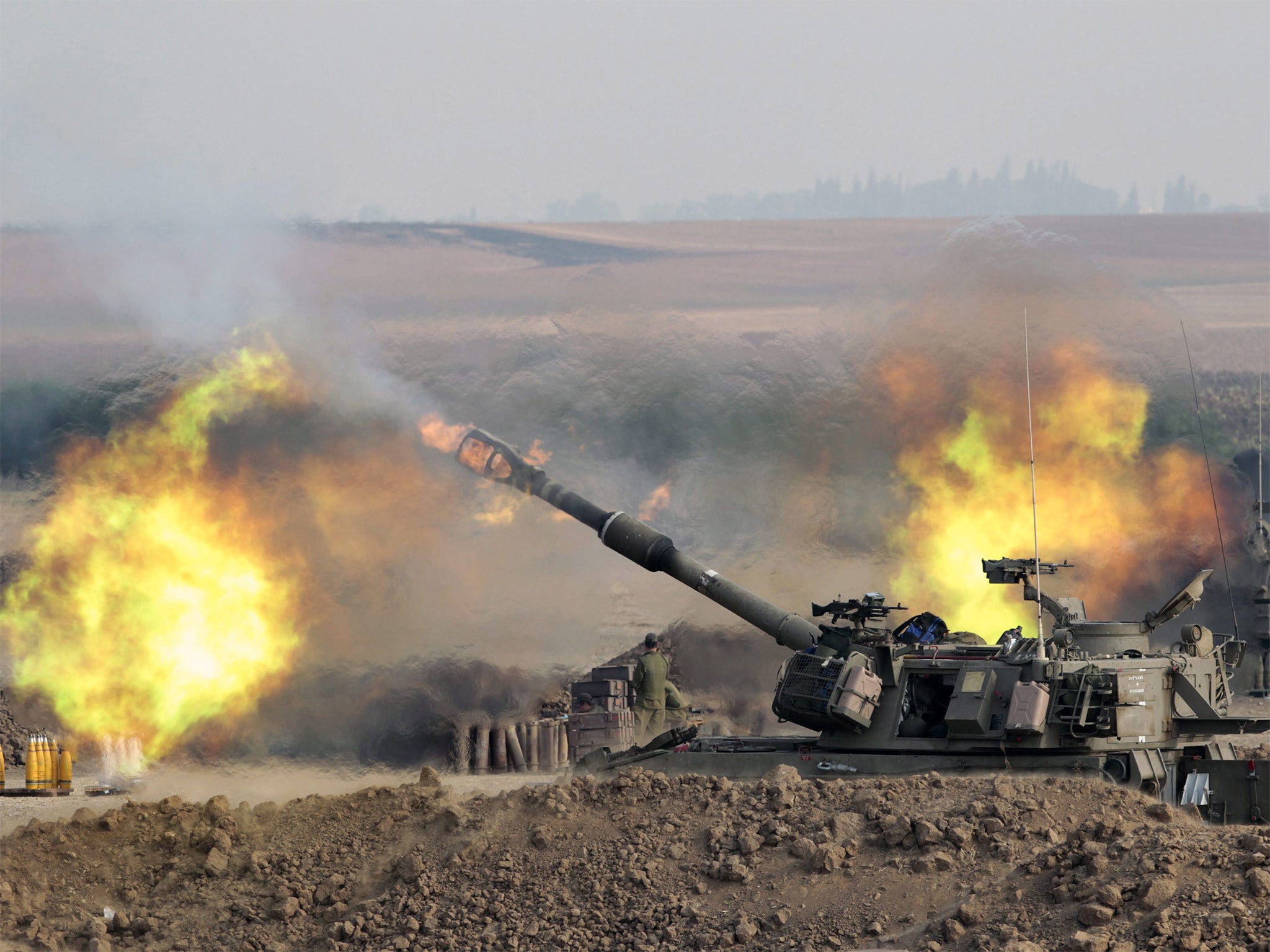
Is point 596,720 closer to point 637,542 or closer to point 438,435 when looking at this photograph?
point 438,435

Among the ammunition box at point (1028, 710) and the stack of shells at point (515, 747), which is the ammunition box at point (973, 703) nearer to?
the ammunition box at point (1028, 710)

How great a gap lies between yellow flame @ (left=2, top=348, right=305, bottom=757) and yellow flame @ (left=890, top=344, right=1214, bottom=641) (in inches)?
474

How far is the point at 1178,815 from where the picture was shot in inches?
616

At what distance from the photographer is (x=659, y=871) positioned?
16.6 metres

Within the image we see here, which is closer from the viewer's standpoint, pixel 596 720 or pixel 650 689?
pixel 650 689

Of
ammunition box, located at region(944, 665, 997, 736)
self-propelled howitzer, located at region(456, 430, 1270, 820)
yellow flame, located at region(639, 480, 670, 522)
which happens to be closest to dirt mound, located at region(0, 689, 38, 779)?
yellow flame, located at region(639, 480, 670, 522)

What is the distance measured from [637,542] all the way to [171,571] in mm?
7653

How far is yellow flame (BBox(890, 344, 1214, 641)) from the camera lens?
31734 mm

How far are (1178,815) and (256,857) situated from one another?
9.90m

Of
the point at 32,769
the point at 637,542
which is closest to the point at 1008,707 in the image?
the point at 637,542

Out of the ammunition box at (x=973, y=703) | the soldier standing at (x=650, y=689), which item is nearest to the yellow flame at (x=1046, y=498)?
the soldier standing at (x=650, y=689)

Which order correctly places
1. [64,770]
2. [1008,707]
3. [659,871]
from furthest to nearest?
[64,770]
[1008,707]
[659,871]

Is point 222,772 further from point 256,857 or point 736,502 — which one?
point 736,502

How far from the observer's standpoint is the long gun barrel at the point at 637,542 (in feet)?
70.5
